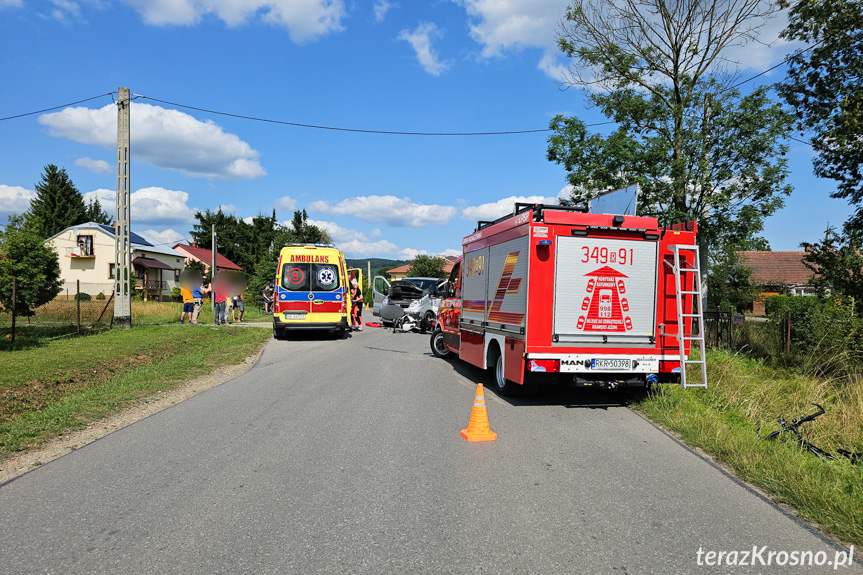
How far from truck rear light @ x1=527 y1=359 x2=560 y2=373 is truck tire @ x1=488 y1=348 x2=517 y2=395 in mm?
930

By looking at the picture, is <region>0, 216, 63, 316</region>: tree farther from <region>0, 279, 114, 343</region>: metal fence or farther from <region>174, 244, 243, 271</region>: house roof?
<region>174, 244, 243, 271</region>: house roof

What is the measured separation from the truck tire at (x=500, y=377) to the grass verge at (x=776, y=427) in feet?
5.91

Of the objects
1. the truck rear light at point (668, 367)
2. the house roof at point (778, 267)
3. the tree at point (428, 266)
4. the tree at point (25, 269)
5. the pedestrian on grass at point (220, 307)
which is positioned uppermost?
the tree at point (428, 266)

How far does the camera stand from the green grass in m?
6.94

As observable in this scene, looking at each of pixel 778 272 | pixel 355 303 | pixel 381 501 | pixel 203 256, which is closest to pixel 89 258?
pixel 203 256

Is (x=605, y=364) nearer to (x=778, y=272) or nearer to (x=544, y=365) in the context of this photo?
(x=544, y=365)

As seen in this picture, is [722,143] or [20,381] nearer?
[20,381]

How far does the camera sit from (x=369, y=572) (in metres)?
3.19

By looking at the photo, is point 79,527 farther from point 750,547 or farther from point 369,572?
point 750,547

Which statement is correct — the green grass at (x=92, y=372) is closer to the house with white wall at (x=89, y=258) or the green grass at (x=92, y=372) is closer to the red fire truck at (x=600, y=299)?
the red fire truck at (x=600, y=299)

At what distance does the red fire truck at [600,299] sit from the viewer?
7973mm

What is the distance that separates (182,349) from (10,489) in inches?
420

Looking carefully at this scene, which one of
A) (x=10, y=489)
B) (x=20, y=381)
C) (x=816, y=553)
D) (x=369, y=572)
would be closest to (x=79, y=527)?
(x=10, y=489)

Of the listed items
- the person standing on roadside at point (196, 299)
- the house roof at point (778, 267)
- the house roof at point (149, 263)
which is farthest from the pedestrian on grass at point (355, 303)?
the house roof at point (778, 267)
